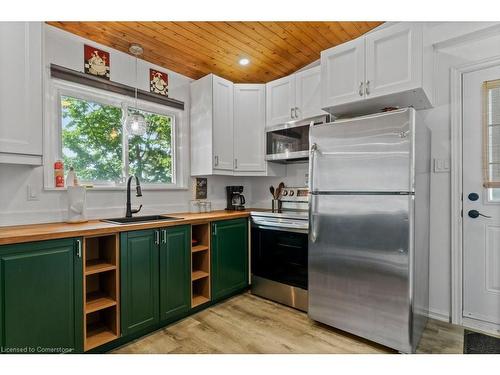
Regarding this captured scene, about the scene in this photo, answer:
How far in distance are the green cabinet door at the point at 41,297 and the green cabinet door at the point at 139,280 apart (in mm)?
299

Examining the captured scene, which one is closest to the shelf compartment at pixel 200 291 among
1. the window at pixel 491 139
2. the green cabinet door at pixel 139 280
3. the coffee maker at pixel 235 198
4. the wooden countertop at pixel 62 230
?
the green cabinet door at pixel 139 280

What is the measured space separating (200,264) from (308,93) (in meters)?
2.09

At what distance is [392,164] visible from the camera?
1.94m

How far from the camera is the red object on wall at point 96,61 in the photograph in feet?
8.16

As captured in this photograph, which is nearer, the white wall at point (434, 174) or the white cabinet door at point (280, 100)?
the white wall at point (434, 174)

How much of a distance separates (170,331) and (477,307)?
8.24 ft

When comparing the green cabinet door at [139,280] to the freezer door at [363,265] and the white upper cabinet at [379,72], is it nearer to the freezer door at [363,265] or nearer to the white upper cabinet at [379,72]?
the freezer door at [363,265]

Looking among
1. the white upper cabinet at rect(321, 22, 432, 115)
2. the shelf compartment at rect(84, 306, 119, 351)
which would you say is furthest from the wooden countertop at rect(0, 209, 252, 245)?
the white upper cabinet at rect(321, 22, 432, 115)

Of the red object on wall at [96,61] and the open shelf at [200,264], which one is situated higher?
the red object on wall at [96,61]

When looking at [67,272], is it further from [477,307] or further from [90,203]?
[477,307]

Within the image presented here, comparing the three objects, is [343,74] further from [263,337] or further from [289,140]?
[263,337]

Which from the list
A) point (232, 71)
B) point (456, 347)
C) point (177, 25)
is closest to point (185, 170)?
point (232, 71)

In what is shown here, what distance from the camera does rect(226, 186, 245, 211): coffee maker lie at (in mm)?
3496

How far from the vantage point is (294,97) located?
120 inches
